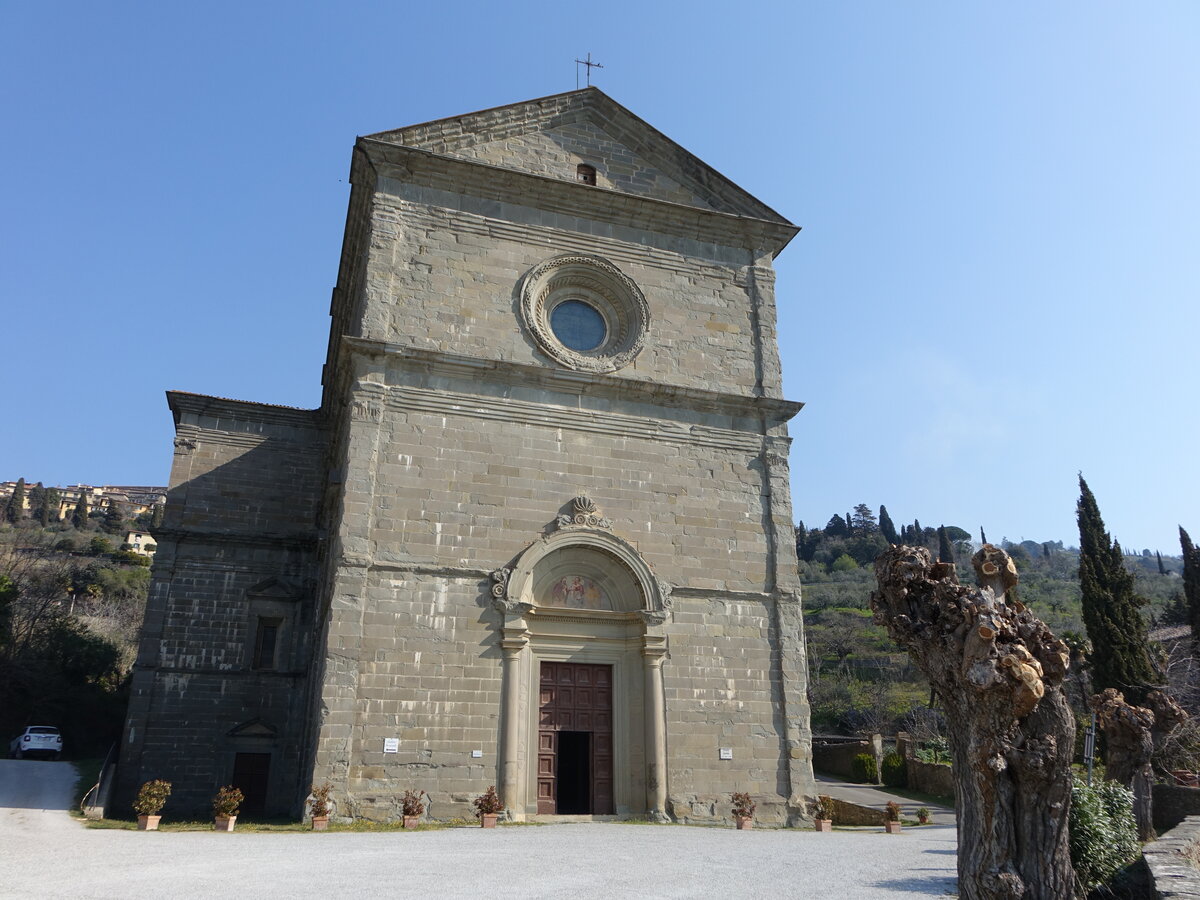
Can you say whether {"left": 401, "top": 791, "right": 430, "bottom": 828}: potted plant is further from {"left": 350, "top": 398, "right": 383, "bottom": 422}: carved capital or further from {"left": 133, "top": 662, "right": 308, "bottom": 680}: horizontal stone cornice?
{"left": 133, "top": 662, "right": 308, "bottom": 680}: horizontal stone cornice

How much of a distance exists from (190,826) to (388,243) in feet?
37.3

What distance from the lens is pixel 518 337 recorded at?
17906mm

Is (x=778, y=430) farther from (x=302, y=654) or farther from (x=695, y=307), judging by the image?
(x=302, y=654)

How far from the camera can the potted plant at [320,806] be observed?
13385mm

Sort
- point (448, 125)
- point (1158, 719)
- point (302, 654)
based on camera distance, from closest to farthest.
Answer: point (1158, 719) → point (448, 125) → point (302, 654)

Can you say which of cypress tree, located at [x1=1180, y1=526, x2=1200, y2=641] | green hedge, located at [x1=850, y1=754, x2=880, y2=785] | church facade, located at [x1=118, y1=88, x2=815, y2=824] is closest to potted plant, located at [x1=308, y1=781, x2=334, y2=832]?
church facade, located at [x1=118, y1=88, x2=815, y2=824]

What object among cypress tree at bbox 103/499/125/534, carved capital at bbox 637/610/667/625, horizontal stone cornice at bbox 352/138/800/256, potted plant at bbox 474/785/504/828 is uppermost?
cypress tree at bbox 103/499/125/534

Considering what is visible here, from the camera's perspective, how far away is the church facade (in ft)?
50.1

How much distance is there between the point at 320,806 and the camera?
532 inches

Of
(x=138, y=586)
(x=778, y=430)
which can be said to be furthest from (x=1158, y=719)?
(x=138, y=586)

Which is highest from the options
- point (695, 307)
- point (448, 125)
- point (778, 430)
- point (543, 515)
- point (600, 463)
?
point (448, 125)

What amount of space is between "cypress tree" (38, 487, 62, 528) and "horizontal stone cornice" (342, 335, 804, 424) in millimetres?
84881

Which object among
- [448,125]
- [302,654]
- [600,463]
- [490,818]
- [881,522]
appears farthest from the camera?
[881,522]

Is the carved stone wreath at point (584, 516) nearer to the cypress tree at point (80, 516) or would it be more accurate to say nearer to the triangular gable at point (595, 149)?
the triangular gable at point (595, 149)
